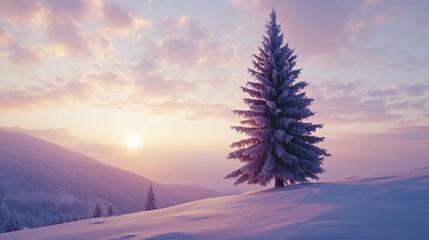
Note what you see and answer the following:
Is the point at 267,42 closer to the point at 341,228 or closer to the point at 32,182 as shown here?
the point at 341,228

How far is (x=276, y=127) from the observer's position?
64.0 ft

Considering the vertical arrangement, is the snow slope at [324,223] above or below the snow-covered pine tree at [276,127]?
below

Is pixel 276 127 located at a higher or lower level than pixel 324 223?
higher

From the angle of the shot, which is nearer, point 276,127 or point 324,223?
point 324,223

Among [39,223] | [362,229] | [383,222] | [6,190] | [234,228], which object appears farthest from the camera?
[6,190]

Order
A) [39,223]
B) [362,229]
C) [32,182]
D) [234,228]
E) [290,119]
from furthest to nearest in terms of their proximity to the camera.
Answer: [32,182], [39,223], [290,119], [234,228], [362,229]

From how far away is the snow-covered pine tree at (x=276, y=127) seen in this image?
1875cm

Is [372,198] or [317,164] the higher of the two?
[317,164]

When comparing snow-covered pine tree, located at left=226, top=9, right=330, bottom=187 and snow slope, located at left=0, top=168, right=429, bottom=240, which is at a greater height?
snow-covered pine tree, located at left=226, top=9, right=330, bottom=187

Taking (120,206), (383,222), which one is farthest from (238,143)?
(120,206)

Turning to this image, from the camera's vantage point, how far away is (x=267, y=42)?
2100 cm

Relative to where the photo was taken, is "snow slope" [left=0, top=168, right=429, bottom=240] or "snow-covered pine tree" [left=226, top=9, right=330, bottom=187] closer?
"snow slope" [left=0, top=168, right=429, bottom=240]

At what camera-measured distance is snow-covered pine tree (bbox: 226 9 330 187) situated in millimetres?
18750

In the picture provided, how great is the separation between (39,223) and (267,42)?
12163 centimetres
